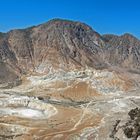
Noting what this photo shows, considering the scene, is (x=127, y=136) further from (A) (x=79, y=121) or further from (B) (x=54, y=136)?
(A) (x=79, y=121)

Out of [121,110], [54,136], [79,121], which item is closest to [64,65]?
[121,110]

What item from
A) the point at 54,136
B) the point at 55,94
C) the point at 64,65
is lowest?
the point at 54,136

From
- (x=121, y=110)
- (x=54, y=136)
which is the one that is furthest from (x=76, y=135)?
(x=121, y=110)

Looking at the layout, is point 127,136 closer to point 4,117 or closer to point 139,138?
point 139,138

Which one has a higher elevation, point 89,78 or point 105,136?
point 89,78

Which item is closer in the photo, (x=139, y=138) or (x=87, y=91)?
(x=139, y=138)

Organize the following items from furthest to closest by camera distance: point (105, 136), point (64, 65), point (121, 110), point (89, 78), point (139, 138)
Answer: point (64, 65) → point (89, 78) → point (121, 110) → point (105, 136) → point (139, 138)

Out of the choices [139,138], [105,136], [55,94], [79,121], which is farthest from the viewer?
[55,94]

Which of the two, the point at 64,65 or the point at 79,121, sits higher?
the point at 64,65

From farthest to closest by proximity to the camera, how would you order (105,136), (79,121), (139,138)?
1. (79,121)
2. (105,136)
3. (139,138)
